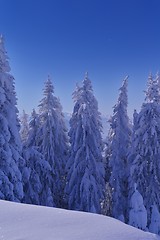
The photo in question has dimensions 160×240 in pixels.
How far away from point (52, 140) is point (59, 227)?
852 inches

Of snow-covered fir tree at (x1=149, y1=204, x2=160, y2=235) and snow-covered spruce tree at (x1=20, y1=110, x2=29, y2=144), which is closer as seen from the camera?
snow-covered fir tree at (x1=149, y1=204, x2=160, y2=235)

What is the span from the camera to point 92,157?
25109mm

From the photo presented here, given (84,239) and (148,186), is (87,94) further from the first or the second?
(84,239)

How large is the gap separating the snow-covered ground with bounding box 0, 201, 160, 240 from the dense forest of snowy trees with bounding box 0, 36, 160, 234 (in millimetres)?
14566

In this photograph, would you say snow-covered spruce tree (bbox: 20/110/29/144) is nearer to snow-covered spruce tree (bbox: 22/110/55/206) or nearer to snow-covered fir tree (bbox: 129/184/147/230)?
snow-covered spruce tree (bbox: 22/110/55/206)

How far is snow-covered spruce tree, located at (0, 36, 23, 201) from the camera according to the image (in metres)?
15.9

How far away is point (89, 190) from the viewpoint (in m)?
24.5

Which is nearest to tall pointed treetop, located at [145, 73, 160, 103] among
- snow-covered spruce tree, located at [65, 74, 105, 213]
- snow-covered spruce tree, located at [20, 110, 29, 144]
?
snow-covered spruce tree, located at [65, 74, 105, 213]

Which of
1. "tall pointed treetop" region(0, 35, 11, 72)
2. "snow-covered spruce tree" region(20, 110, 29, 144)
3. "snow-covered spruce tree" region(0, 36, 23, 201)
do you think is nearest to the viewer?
"snow-covered spruce tree" region(0, 36, 23, 201)

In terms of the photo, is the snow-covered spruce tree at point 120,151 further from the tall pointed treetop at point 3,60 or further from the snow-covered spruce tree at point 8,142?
the tall pointed treetop at point 3,60

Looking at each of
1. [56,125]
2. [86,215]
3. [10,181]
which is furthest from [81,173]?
[86,215]

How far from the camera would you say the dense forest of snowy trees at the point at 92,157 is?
23275 mm

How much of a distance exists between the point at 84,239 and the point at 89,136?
67.4 feet

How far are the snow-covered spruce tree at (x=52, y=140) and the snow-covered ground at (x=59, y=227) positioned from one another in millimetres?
19638
